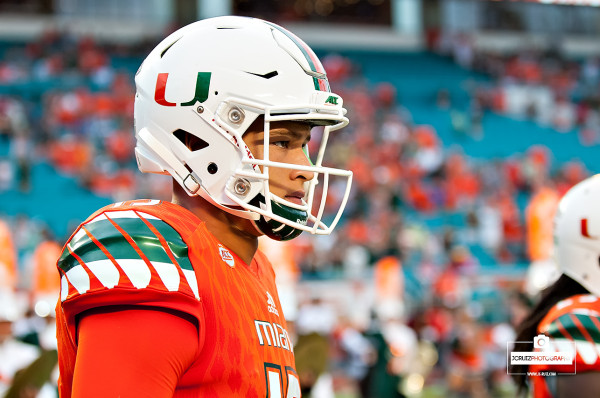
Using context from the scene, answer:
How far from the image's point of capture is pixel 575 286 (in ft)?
8.50

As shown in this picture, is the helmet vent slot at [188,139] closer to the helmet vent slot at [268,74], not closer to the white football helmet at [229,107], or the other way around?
the white football helmet at [229,107]

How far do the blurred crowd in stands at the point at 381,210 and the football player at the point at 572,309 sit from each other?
1.99 metres

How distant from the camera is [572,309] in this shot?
2.42 meters

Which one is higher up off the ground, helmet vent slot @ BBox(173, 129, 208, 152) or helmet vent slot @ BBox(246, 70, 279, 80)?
helmet vent slot @ BBox(246, 70, 279, 80)

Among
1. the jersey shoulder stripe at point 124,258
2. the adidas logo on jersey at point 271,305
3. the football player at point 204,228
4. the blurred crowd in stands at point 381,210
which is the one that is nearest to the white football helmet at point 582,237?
the football player at point 204,228

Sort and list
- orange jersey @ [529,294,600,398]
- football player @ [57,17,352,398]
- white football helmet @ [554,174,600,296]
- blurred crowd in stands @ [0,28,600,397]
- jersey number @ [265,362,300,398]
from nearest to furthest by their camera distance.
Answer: football player @ [57,17,352,398] → jersey number @ [265,362,300,398] → orange jersey @ [529,294,600,398] → white football helmet @ [554,174,600,296] → blurred crowd in stands @ [0,28,600,397]

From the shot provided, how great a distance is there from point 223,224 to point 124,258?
1.32ft

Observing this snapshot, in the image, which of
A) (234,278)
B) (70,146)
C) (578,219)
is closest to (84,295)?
(234,278)

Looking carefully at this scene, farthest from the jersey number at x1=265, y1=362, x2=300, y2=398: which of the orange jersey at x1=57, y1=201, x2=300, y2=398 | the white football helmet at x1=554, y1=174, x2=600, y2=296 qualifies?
the white football helmet at x1=554, y1=174, x2=600, y2=296

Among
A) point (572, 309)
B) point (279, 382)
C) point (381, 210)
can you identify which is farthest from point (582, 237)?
point (381, 210)

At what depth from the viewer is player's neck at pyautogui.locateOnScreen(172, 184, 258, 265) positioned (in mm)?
1760

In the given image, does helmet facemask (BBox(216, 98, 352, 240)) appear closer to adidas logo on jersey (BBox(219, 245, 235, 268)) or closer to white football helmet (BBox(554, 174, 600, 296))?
adidas logo on jersey (BBox(219, 245, 235, 268))

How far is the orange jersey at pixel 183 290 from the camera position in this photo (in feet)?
4.51

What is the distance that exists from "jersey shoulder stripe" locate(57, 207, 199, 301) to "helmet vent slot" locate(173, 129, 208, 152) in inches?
11.0
